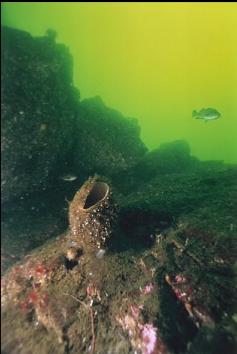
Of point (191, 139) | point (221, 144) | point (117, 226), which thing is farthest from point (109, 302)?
point (191, 139)

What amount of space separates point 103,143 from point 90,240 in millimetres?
4103

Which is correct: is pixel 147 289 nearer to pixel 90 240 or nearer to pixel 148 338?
pixel 148 338

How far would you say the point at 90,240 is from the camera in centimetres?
593

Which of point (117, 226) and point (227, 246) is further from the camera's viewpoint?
point (117, 226)

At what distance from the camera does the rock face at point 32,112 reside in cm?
671

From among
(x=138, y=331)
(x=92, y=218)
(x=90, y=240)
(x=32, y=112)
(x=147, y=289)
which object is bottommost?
(x=138, y=331)

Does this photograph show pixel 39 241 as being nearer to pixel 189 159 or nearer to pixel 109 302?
pixel 109 302

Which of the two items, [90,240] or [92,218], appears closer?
[92,218]

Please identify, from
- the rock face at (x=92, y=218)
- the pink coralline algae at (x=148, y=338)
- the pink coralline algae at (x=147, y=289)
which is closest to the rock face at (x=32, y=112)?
the rock face at (x=92, y=218)

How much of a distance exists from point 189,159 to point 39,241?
311 inches

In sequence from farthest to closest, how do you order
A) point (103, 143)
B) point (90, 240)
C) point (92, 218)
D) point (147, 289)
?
point (103, 143) → point (90, 240) → point (92, 218) → point (147, 289)

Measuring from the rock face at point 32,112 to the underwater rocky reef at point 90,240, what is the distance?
26mm

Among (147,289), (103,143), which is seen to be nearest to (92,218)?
(147,289)

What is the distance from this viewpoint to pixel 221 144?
68.4m
